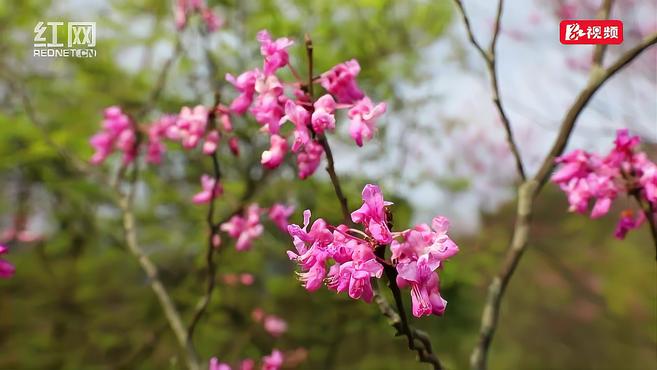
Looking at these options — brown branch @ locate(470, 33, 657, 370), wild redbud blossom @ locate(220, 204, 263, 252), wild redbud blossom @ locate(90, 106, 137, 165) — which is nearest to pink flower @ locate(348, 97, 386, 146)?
brown branch @ locate(470, 33, 657, 370)

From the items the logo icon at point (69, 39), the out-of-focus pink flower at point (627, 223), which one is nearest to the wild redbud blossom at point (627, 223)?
the out-of-focus pink flower at point (627, 223)

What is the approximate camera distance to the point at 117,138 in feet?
7.19

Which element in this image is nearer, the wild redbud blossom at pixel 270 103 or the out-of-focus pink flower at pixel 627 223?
the wild redbud blossom at pixel 270 103

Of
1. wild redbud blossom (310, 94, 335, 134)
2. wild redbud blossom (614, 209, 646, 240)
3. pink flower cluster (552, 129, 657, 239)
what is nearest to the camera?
wild redbud blossom (310, 94, 335, 134)

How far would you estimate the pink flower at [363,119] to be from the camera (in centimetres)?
98

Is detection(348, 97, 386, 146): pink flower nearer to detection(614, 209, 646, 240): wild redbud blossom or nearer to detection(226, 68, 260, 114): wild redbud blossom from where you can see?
detection(226, 68, 260, 114): wild redbud blossom

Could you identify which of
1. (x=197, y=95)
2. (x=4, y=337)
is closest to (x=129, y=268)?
(x=4, y=337)

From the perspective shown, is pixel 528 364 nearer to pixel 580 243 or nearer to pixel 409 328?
pixel 580 243

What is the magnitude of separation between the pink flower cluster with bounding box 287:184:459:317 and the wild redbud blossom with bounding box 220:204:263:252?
0.97m

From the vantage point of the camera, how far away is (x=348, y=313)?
13.9 feet

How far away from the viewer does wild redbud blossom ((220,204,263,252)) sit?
5.61ft

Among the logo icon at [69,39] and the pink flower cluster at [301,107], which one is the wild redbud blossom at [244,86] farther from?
the logo icon at [69,39]

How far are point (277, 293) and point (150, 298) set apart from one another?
118cm

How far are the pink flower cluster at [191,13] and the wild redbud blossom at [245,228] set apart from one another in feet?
4.33
